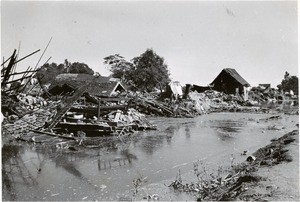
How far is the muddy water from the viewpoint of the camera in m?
7.05

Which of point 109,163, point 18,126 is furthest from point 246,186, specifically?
point 18,126

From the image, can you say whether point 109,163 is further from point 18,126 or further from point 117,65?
point 117,65

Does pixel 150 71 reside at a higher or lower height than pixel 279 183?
higher

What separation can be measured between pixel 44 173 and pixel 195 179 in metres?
4.08

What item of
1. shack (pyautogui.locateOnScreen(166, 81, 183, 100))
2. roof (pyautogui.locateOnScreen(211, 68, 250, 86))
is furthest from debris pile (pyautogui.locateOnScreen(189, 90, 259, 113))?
roof (pyautogui.locateOnScreen(211, 68, 250, 86))

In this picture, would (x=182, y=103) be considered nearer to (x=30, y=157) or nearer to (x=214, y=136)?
(x=214, y=136)

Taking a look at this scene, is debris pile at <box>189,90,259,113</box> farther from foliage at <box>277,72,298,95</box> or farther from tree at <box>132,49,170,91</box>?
foliage at <box>277,72,298,95</box>

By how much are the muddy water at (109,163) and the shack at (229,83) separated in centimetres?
2942

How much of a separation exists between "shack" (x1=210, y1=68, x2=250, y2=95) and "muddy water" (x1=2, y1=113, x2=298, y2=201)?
2942 cm

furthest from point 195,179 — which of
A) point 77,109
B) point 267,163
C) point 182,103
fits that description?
point 182,103

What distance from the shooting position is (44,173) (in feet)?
27.8

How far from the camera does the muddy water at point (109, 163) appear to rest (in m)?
7.05

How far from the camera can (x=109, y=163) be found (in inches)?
376

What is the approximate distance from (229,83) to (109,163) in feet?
123
